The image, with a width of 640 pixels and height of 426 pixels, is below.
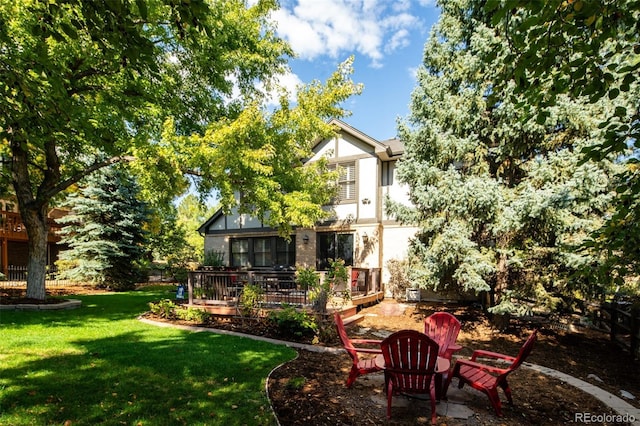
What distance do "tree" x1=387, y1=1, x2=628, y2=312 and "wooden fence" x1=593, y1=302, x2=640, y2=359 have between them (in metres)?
1.42

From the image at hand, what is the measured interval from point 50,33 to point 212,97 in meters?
10.9

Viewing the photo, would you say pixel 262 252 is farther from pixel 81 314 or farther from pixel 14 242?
pixel 14 242

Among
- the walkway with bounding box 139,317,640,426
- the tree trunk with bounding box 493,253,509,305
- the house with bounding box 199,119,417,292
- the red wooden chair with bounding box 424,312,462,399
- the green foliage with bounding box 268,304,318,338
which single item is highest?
the house with bounding box 199,119,417,292

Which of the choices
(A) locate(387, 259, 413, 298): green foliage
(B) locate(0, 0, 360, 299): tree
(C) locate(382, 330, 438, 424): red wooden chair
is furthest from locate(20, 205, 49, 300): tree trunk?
(A) locate(387, 259, 413, 298): green foliage

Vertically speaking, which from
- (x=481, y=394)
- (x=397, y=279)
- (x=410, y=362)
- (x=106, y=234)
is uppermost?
(x=106, y=234)

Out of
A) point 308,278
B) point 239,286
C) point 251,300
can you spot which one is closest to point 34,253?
point 239,286

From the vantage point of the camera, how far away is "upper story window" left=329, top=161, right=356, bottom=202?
50.1ft

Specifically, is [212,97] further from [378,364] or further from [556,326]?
[556,326]

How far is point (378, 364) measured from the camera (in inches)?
182

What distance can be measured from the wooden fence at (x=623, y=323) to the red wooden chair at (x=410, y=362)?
604cm

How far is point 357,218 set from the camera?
1504 centimetres

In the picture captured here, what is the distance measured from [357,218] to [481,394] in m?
10.5

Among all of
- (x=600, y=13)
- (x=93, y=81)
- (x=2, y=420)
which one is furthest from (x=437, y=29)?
(x=2, y=420)

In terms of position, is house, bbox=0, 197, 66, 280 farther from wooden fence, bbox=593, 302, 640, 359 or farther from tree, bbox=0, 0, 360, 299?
wooden fence, bbox=593, 302, 640, 359
